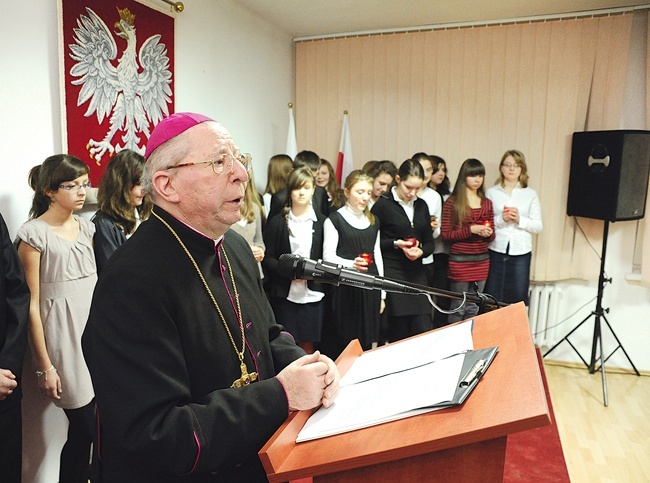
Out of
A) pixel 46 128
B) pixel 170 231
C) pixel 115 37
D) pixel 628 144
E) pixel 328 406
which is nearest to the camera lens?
pixel 328 406

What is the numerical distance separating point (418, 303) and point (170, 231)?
265cm

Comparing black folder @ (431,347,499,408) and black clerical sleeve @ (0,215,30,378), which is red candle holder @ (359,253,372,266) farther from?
black folder @ (431,347,499,408)

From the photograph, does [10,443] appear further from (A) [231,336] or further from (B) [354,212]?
(B) [354,212]

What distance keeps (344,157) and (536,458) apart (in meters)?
2.87

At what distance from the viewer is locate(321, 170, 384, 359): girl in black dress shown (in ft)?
10.2

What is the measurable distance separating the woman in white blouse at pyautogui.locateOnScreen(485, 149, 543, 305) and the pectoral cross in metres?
3.21

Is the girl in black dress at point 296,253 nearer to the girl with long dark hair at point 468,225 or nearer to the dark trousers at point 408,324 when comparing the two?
the dark trousers at point 408,324

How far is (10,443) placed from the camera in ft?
6.22

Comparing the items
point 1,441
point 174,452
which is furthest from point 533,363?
point 1,441

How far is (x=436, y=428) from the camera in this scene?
0.76 meters

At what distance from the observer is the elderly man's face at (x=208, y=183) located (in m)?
1.02

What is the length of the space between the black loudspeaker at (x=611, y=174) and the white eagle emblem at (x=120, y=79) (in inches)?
117

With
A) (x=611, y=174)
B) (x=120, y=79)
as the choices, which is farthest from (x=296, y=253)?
(x=611, y=174)

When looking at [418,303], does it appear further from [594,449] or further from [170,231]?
[170,231]
